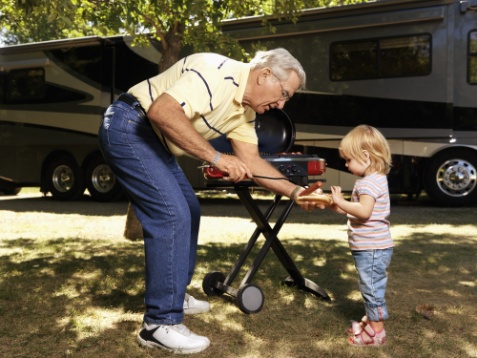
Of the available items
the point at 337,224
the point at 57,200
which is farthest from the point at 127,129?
the point at 57,200

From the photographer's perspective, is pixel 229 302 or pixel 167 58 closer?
pixel 229 302

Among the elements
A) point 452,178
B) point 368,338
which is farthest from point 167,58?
point 452,178

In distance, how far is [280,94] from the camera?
3129 mm

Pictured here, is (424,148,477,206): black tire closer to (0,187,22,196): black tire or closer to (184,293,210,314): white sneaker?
(184,293,210,314): white sneaker

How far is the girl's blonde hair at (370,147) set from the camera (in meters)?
3.15

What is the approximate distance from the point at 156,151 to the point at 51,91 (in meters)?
10.3

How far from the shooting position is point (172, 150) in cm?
320

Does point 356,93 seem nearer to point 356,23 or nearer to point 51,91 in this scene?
point 356,23

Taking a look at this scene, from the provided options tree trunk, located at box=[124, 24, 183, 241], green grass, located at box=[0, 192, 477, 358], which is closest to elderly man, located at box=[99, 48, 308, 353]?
green grass, located at box=[0, 192, 477, 358]

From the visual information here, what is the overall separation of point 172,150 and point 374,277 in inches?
48.5

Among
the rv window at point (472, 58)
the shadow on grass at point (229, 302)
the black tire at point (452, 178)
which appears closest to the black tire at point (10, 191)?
the shadow on grass at point (229, 302)

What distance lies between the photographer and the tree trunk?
22.4 feet

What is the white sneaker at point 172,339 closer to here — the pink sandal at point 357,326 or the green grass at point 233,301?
the green grass at point 233,301

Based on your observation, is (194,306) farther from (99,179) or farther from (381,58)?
(99,179)
